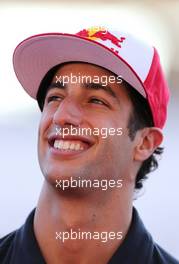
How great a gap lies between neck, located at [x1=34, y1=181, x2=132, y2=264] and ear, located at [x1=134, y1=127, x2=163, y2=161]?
7 centimetres

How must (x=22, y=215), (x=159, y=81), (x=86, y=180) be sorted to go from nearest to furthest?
1. (x=86, y=180)
2. (x=159, y=81)
3. (x=22, y=215)

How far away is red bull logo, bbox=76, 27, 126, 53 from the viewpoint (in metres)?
0.82

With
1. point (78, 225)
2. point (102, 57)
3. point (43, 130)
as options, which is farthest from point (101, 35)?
point (78, 225)

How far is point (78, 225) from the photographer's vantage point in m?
0.79

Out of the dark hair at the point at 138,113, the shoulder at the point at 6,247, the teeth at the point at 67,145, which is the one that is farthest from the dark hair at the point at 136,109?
the shoulder at the point at 6,247

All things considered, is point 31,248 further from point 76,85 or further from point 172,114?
point 172,114

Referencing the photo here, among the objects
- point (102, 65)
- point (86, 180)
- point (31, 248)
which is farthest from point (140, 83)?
point (31, 248)

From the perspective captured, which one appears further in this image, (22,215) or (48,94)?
(22,215)

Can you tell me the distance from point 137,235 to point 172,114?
1.13ft

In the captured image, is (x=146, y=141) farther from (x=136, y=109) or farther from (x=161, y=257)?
(x=161, y=257)

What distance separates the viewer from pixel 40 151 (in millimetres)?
780

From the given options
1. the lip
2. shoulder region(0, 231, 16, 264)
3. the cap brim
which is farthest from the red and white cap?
shoulder region(0, 231, 16, 264)

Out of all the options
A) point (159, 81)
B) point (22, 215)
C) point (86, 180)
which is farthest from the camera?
point (22, 215)

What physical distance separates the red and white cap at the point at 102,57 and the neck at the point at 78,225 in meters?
0.17
